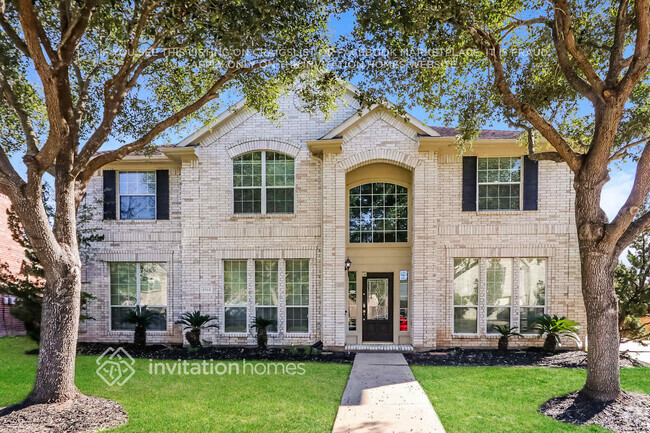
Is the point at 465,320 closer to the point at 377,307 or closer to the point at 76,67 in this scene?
the point at 377,307

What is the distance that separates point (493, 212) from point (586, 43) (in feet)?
16.1

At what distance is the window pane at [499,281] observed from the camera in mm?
10742

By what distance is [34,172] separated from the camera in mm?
5684

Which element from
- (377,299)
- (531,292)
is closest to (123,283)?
(377,299)

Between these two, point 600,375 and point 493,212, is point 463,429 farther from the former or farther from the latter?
point 493,212

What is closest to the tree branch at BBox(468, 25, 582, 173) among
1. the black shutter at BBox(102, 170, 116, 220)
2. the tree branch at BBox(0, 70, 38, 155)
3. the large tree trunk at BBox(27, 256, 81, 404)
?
the tree branch at BBox(0, 70, 38, 155)

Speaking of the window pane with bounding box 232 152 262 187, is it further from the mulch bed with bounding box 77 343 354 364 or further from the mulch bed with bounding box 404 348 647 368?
the mulch bed with bounding box 404 348 647 368

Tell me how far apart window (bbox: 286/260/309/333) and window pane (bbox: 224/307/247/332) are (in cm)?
141

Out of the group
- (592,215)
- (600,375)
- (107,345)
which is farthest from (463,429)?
(107,345)

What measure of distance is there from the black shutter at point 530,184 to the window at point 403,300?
4.07m

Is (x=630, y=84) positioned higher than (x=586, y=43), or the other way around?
(x=586, y=43)

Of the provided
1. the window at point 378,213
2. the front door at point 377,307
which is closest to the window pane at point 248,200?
the window at point 378,213

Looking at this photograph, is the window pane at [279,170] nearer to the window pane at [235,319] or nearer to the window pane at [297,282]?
the window pane at [297,282]

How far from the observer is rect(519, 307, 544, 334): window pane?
34.8 feet
